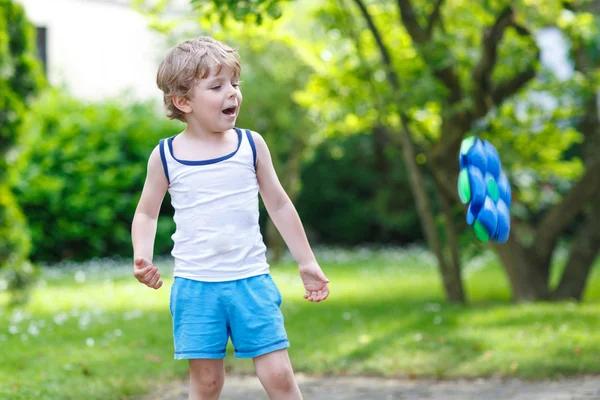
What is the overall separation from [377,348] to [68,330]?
220 centimetres

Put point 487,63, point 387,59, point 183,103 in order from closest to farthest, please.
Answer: point 183,103, point 487,63, point 387,59

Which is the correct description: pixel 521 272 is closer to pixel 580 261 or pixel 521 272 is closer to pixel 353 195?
pixel 580 261

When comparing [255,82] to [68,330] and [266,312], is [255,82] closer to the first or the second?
[68,330]

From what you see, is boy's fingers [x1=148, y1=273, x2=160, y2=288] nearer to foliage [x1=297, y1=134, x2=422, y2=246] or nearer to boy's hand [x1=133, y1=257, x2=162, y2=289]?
boy's hand [x1=133, y1=257, x2=162, y2=289]

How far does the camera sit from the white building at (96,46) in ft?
48.9

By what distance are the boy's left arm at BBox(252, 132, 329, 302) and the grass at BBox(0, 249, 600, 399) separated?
1675 millimetres

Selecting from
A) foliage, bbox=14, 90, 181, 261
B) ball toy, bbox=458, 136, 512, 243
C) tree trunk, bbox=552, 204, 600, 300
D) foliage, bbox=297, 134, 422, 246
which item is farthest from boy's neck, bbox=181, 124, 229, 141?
foliage, bbox=297, 134, 422, 246

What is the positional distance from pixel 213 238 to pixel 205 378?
49 cm

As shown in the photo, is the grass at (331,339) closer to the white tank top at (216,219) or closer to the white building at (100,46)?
the white tank top at (216,219)

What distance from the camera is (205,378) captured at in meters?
3.03

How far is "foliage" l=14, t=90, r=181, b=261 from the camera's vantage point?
11.5m

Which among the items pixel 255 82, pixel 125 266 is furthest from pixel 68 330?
pixel 255 82

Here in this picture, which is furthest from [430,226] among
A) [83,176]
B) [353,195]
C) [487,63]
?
[353,195]

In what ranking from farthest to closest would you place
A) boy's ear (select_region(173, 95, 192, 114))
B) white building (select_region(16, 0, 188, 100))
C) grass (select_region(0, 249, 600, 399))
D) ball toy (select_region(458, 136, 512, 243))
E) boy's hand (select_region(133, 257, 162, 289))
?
white building (select_region(16, 0, 188, 100)) < grass (select_region(0, 249, 600, 399)) < ball toy (select_region(458, 136, 512, 243)) < boy's ear (select_region(173, 95, 192, 114)) < boy's hand (select_region(133, 257, 162, 289))
